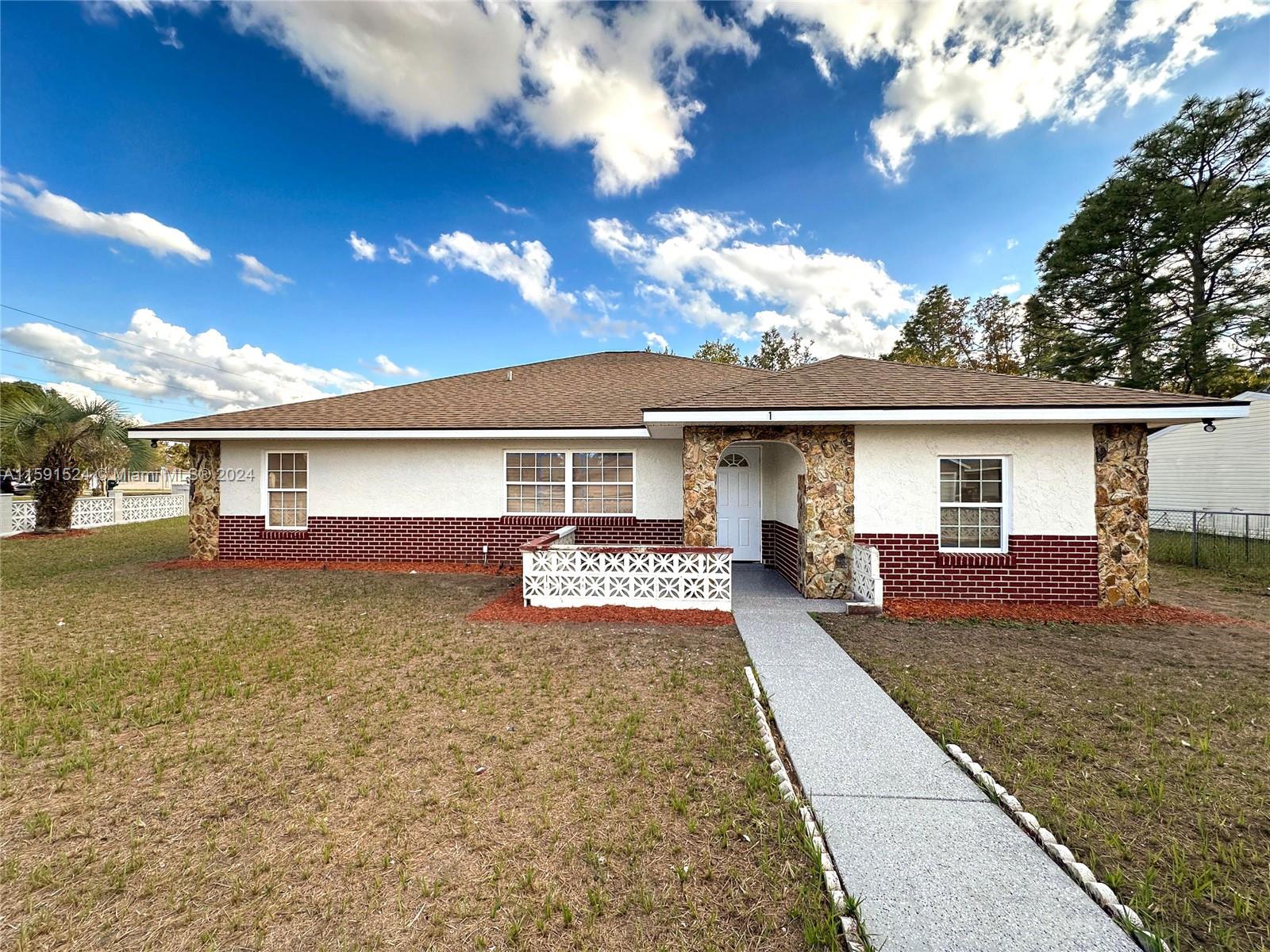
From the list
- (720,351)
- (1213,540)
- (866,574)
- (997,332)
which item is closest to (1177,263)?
(997,332)

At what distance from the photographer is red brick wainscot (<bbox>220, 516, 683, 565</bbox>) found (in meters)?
10.5

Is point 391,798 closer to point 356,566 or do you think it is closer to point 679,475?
point 679,475

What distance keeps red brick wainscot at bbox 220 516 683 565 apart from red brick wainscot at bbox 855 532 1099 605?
4.21m

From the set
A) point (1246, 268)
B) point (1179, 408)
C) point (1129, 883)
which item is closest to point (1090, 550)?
point (1179, 408)

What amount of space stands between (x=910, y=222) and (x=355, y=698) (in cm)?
2024

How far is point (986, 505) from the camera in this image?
7852 mm

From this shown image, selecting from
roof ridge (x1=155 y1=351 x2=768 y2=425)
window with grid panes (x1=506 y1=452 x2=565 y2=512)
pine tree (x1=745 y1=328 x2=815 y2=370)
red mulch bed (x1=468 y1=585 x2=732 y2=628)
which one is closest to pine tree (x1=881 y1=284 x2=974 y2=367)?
pine tree (x1=745 y1=328 x2=815 y2=370)

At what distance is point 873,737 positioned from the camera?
3.76m

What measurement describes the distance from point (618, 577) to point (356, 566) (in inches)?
274

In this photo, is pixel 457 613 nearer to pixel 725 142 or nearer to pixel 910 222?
pixel 725 142

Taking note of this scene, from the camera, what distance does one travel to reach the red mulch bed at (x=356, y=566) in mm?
10430

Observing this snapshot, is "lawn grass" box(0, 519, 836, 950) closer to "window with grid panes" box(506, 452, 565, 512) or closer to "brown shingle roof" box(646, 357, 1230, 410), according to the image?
"brown shingle roof" box(646, 357, 1230, 410)

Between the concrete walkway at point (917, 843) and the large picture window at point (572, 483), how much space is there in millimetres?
6508

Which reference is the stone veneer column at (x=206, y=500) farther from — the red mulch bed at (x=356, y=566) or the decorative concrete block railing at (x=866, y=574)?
the decorative concrete block railing at (x=866, y=574)
